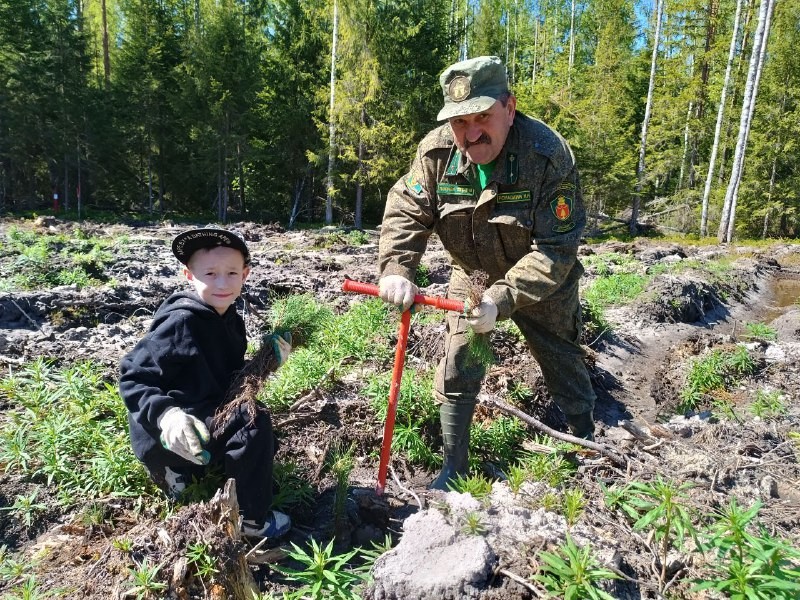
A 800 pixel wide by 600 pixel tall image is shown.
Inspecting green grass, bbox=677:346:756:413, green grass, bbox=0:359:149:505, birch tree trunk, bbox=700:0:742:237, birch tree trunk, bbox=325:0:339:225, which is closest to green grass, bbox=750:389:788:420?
green grass, bbox=677:346:756:413

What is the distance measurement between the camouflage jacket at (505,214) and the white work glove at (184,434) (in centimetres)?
124

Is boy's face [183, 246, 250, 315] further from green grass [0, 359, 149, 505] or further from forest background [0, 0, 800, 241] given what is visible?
forest background [0, 0, 800, 241]

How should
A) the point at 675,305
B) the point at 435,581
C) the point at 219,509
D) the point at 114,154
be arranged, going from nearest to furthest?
the point at 435,581, the point at 219,509, the point at 675,305, the point at 114,154

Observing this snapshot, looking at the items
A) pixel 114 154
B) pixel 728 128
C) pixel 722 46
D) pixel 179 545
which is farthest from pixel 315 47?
pixel 179 545

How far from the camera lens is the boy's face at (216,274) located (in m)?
2.48

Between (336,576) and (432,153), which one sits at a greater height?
(432,153)

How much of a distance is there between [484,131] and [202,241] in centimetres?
151

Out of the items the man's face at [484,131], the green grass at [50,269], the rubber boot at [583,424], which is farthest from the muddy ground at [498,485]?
the man's face at [484,131]

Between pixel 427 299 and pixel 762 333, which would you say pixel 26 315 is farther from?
pixel 762 333

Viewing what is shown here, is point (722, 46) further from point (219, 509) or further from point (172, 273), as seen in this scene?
point (219, 509)

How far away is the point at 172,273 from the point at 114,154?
66.2 ft

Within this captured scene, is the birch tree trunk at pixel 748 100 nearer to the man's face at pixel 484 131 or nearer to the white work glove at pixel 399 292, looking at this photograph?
the man's face at pixel 484 131

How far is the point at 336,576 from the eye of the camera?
6.99ft

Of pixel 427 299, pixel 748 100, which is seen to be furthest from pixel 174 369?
pixel 748 100
